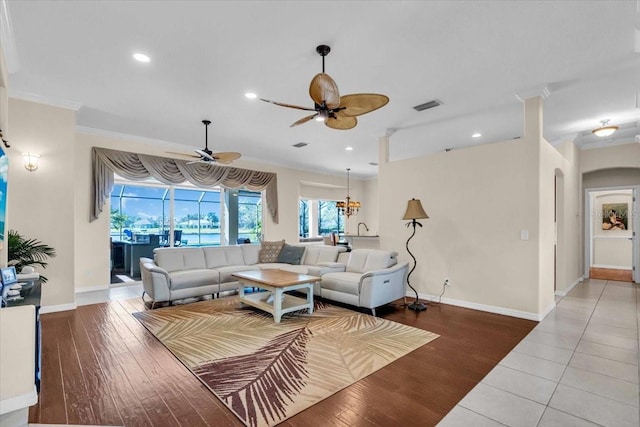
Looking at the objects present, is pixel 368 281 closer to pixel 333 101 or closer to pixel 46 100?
pixel 333 101

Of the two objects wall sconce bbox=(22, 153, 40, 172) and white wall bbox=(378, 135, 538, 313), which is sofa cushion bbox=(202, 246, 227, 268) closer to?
wall sconce bbox=(22, 153, 40, 172)

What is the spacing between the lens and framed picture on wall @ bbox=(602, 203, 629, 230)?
25.8ft

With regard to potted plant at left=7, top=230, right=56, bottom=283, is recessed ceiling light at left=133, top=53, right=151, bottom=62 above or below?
above

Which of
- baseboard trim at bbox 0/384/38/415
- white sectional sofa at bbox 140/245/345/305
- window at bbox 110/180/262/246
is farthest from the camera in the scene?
window at bbox 110/180/262/246

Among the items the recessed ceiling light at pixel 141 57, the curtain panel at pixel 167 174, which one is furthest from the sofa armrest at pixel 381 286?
the curtain panel at pixel 167 174

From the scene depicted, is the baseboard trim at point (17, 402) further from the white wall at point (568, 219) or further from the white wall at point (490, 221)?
the white wall at point (568, 219)

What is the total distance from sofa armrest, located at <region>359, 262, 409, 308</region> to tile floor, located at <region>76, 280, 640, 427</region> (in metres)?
1.73

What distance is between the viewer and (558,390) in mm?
2404

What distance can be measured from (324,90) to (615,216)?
9.54 m

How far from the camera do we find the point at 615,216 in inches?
315

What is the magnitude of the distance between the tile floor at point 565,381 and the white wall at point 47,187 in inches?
210

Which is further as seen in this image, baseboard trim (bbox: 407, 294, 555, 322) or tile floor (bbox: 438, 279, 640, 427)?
baseboard trim (bbox: 407, 294, 555, 322)

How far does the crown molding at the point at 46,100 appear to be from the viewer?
4113 mm

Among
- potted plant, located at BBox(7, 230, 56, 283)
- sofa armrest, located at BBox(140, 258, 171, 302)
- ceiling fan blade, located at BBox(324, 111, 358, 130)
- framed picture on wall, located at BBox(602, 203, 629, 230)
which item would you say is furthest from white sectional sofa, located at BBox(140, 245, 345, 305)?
framed picture on wall, located at BBox(602, 203, 629, 230)
